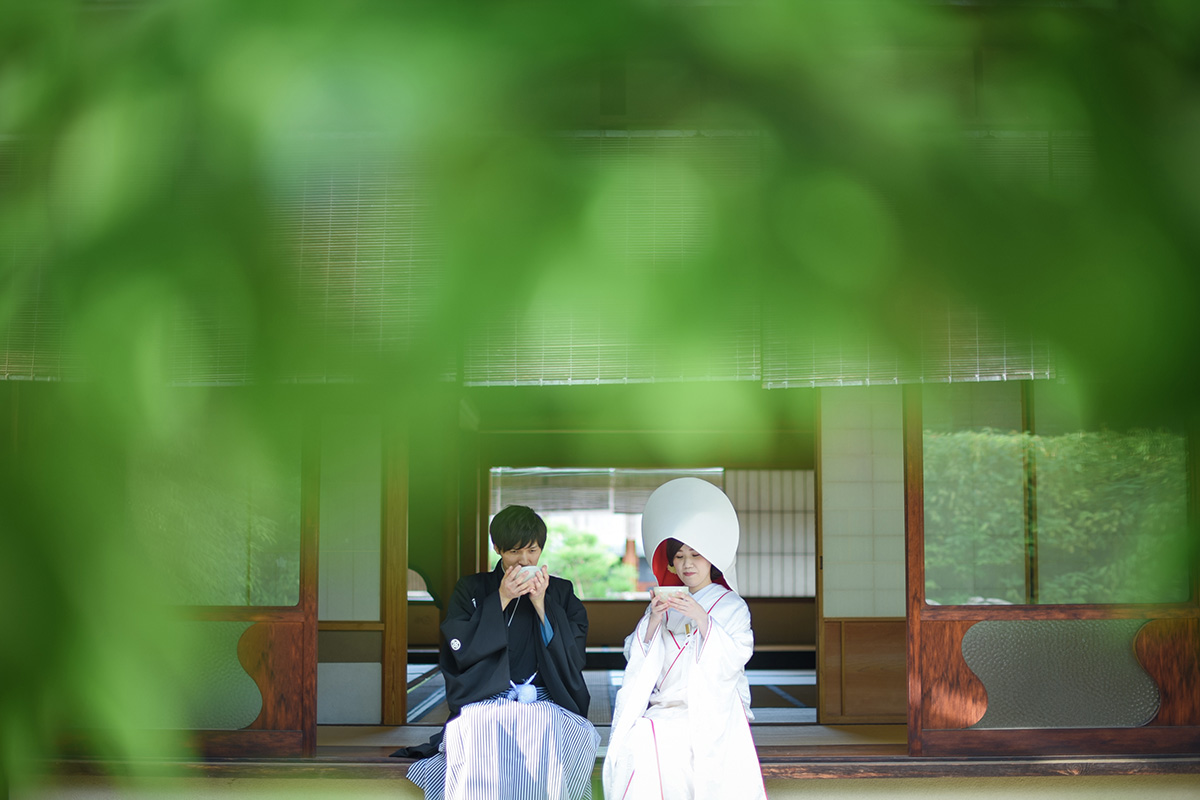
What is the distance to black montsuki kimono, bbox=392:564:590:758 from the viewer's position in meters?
3.26

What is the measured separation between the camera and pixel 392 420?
0.51 meters

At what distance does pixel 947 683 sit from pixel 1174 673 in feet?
2.85

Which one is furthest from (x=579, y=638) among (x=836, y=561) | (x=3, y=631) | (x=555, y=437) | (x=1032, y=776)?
(x=555, y=437)

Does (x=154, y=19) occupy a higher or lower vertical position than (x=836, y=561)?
higher

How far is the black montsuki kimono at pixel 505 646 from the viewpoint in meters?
3.26

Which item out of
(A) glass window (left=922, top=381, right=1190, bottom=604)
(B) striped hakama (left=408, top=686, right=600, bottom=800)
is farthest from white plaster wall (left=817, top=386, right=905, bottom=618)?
(B) striped hakama (left=408, top=686, right=600, bottom=800)

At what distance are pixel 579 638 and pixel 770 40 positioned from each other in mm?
3102

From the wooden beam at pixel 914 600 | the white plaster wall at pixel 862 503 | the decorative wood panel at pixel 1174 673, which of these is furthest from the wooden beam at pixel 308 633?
the decorative wood panel at pixel 1174 673

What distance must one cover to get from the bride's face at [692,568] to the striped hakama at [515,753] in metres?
0.64

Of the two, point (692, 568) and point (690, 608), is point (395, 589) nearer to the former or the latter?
point (692, 568)

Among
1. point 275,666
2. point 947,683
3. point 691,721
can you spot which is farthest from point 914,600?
point 275,666

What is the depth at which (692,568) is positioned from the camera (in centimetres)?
318

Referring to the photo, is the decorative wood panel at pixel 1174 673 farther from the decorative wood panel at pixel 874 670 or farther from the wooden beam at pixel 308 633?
the wooden beam at pixel 308 633

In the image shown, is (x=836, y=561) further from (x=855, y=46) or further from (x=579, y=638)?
(x=855, y=46)
